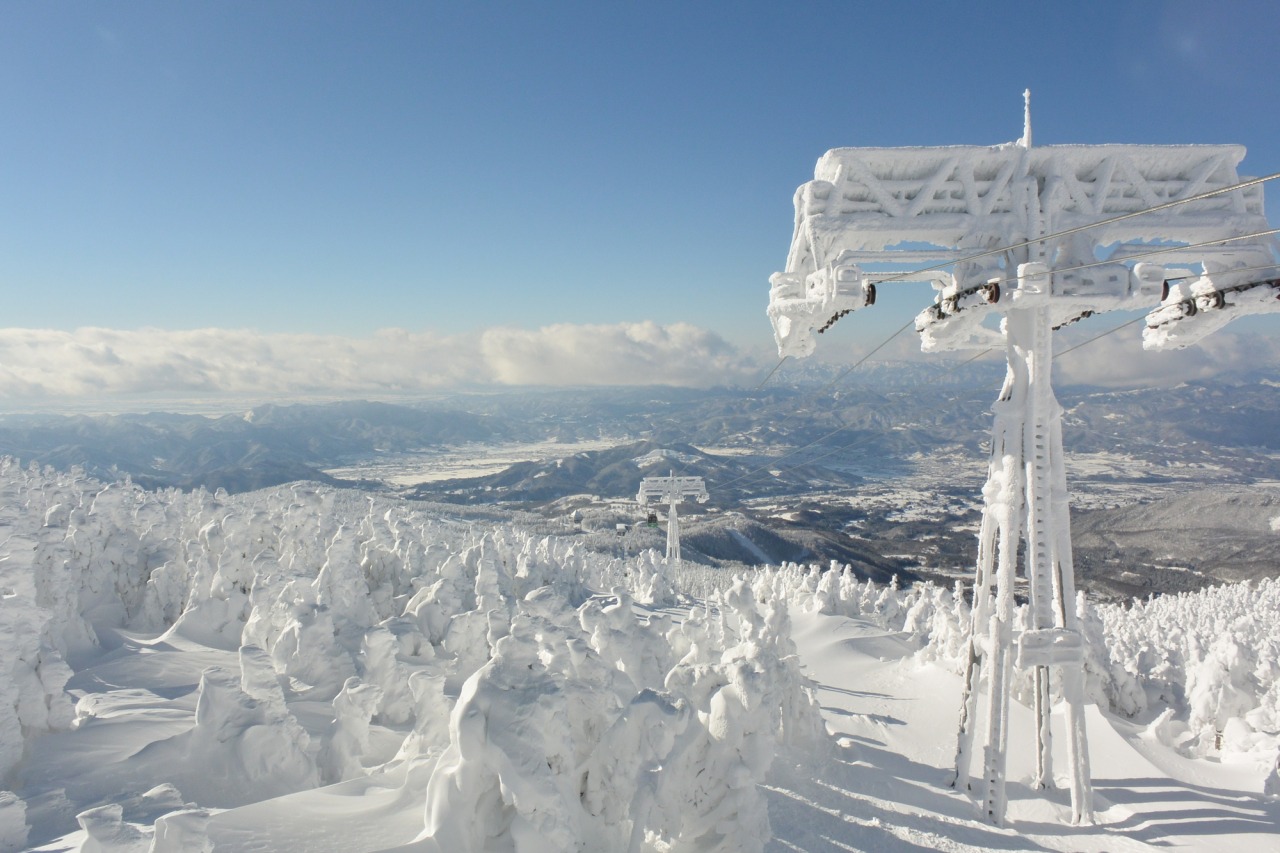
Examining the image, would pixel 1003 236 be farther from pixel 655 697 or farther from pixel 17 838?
pixel 17 838

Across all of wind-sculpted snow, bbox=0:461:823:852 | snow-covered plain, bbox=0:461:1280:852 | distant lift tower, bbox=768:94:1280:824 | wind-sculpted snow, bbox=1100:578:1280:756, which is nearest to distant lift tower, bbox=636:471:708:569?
snow-covered plain, bbox=0:461:1280:852

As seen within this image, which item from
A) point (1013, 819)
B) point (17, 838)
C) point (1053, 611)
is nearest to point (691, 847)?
point (1013, 819)

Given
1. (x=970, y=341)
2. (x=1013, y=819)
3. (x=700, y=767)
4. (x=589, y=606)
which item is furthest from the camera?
(x=589, y=606)

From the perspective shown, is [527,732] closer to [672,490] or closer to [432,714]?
[432,714]

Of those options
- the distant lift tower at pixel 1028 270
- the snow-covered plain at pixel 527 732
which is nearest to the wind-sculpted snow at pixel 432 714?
the snow-covered plain at pixel 527 732

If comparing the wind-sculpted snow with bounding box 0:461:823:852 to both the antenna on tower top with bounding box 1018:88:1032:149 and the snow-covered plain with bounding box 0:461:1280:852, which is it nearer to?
the snow-covered plain with bounding box 0:461:1280:852
